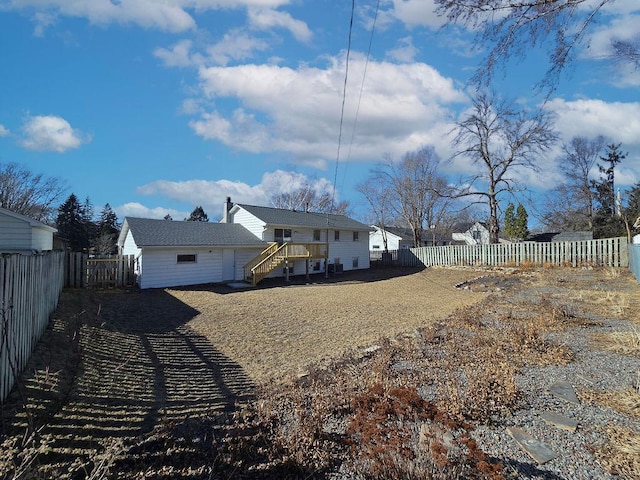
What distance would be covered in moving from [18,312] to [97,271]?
13.1m

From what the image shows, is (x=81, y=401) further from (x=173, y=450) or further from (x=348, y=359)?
(x=348, y=359)

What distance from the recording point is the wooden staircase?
65.6 ft

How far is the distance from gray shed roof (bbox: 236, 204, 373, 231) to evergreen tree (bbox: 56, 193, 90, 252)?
980 inches

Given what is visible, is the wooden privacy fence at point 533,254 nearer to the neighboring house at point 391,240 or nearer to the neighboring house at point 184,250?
the neighboring house at point 184,250

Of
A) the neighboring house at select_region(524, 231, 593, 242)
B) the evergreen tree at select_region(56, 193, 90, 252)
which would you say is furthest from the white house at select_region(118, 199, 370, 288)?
the neighboring house at select_region(524, 231, 593, 242)

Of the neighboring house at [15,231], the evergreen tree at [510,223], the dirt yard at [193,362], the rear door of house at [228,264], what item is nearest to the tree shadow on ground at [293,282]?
the rear door of house at [228,264]

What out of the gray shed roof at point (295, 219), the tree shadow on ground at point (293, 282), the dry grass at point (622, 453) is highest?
the gray shed roof at point (295, 219)

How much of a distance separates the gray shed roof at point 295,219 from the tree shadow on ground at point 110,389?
15.4 m

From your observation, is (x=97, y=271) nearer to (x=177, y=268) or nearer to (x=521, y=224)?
(x=177, y=268)

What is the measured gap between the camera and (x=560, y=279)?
1573cm


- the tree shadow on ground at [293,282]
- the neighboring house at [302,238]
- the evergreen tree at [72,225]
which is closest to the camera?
the tree shadow on ground at [293,282]

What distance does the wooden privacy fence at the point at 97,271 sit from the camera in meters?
14.8

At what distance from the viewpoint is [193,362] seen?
245 inches

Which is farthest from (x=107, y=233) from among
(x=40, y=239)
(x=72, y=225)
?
(x=40, y=239)
